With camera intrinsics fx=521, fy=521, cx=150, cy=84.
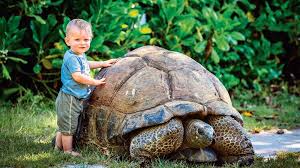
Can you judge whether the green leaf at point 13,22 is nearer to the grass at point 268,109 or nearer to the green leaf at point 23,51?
the green leaf at point 23,51

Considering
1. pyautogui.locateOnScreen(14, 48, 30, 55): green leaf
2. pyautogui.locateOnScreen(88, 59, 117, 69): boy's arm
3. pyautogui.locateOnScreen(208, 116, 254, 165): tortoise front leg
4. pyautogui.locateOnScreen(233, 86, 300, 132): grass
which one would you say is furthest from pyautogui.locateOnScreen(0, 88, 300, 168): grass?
pyautogui.locateOnScreen(88, 59, 117, 69): boy's arm

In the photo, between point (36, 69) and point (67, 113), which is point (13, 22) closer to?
point (36, 69)

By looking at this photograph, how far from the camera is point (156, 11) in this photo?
7.14 metres

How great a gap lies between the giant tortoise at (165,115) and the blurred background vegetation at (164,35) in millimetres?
1867

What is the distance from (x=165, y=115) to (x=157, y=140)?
0.19 m

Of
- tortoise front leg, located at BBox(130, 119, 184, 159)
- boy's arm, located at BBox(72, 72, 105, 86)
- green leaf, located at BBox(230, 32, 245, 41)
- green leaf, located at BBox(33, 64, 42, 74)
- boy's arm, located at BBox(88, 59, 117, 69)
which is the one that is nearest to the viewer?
tortoise front leg, located at BBox(130, 119, 184, 159)

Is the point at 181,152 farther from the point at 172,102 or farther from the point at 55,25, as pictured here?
the point at 55,25

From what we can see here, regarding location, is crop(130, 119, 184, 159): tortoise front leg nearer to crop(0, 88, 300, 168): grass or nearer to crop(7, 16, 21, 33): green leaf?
crop(0, 88, 300, 168): grass

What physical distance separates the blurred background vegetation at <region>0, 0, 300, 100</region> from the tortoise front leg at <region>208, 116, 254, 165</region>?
96.2 inches

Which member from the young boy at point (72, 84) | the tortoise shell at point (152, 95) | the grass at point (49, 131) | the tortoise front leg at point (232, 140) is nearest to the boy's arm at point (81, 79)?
the young boy at point (72, 84)

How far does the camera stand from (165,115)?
3.77 meters

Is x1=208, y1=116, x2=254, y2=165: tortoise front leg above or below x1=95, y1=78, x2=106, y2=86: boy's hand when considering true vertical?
below

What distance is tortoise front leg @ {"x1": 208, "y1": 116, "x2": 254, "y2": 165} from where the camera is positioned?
3.94 m

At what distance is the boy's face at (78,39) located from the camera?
165 inches
